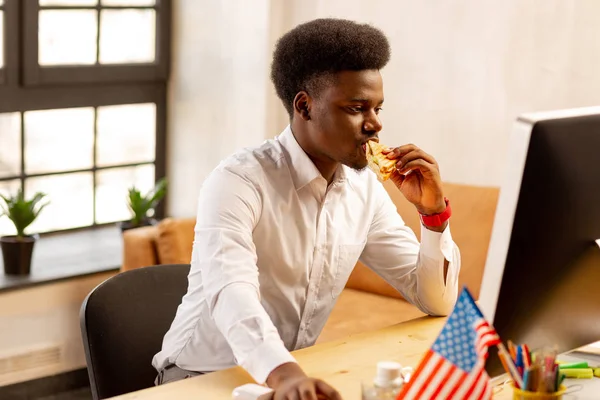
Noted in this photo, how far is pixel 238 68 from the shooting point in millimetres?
3828

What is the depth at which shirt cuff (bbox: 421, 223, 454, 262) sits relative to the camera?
192 centimetres

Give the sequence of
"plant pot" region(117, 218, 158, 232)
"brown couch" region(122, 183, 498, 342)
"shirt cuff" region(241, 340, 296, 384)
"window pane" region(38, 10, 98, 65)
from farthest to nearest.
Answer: "plant pot" region(117, 218, 158, 232) → "window pane" region(38, 10, 98, 65) → "brown couch" region(122, 183, 498, 342) → "shirt cuff" region(241, 340, 296, 384)

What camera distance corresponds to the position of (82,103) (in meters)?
3.73

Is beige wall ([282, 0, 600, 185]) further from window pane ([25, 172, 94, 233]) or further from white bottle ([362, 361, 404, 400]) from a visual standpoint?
white bottle ([362, 361, 404, 400])

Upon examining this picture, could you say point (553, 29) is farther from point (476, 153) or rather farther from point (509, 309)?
point (509, 309)

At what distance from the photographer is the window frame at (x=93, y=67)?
349 cm

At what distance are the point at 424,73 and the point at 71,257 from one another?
1549 mm

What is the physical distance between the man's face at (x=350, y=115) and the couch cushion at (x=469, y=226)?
1.50 meters

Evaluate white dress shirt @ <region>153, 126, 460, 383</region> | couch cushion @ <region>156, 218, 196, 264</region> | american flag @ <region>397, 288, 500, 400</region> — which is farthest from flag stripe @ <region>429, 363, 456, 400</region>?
couch cushion @ <region>156, 218, 196, 264</region>

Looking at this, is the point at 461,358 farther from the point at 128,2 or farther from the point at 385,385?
the point at 128,2

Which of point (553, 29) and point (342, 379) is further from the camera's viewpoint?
point (553, 29)

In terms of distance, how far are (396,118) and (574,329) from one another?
7.83 ft

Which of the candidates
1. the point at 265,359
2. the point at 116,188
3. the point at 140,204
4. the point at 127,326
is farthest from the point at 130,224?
the point at 265,359

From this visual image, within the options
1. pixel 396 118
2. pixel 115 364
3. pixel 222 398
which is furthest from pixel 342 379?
pixel 396 118
